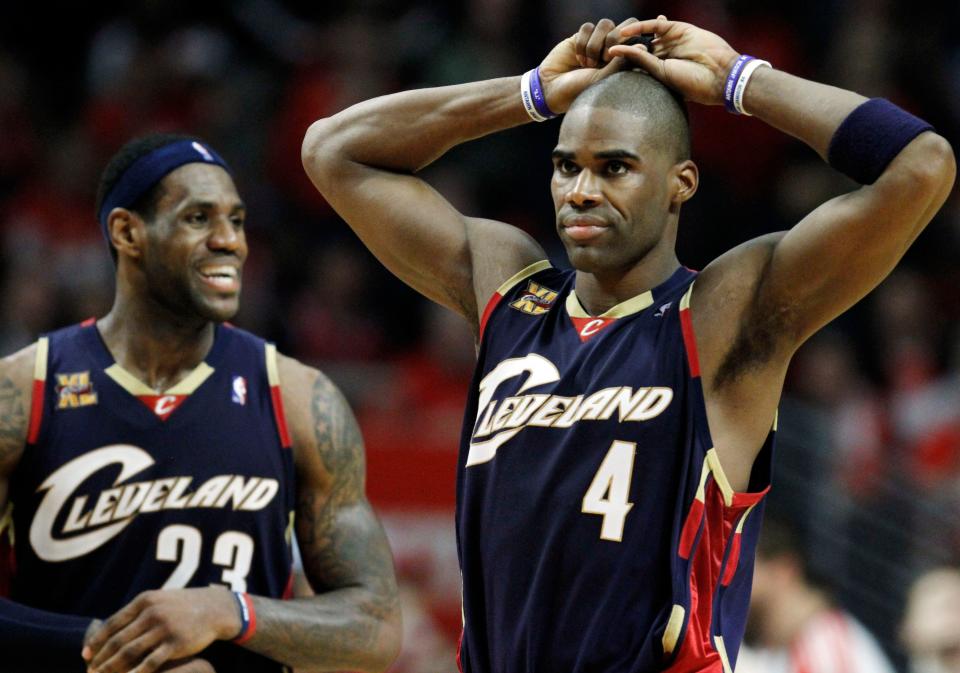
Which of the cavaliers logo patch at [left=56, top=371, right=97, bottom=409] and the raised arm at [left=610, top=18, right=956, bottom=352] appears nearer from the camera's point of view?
the raised arm at [left=610, top=18, right=956, bottom=352]

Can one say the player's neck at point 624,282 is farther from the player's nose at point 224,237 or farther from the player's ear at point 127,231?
the player's ear at point 127,231

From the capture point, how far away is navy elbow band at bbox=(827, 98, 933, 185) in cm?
436

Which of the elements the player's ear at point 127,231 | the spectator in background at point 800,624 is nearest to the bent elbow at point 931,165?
the player's ear at point 127,231

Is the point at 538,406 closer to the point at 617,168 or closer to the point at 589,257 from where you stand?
the point at 589,257

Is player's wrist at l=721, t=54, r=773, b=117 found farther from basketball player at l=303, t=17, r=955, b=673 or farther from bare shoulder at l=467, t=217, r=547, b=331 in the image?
bare shoulder at l=467, t=217, r=547, b=331

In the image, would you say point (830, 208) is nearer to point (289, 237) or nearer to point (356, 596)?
point (356, 596)

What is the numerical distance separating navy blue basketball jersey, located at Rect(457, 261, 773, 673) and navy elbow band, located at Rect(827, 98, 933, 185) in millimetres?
620

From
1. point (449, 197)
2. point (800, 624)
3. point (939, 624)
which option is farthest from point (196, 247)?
point (449, 197)

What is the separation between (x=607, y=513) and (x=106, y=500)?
1976mm

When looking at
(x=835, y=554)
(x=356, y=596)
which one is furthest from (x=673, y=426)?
(x=835, y=554)

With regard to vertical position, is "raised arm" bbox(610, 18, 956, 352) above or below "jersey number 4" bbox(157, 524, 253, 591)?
above

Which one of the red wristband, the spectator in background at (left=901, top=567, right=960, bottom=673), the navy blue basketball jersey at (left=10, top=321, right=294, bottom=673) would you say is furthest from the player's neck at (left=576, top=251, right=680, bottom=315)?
the spectator in background at (left=901, top=567, right=960, bottom=673)

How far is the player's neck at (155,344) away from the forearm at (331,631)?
933 mm

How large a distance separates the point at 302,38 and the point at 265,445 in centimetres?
861
